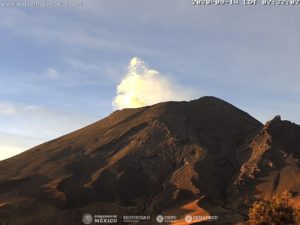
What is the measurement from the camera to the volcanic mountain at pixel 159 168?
109 metres

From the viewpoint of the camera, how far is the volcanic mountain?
10869cm

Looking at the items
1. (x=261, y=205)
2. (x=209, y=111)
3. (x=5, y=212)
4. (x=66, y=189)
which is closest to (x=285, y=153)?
(x=209, y=111)

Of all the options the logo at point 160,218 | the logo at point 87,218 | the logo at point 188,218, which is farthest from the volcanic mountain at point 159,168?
the logo at point 188,218

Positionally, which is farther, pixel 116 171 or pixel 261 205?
pixel 116 171

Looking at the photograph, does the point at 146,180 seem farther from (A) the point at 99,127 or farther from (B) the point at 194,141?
(A) the point at 99,127

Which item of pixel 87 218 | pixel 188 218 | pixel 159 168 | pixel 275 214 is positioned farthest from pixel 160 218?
pixel 275 214

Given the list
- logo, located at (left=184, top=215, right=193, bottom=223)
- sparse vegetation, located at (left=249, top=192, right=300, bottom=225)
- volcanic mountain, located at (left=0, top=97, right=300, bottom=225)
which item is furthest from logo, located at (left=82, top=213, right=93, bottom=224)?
sparse vegetation, located at (left=249, top=192, right=300, bottom=225)

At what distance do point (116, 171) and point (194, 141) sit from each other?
78.8ft

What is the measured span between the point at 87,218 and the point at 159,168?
100 ft

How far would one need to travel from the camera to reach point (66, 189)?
11600cm

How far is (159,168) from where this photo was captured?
127625 mm

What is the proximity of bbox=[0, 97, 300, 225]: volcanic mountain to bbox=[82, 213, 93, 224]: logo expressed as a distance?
1.50m

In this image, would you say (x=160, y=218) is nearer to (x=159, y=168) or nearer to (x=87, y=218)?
(x=87, y=218)

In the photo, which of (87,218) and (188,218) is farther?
(87,218)
